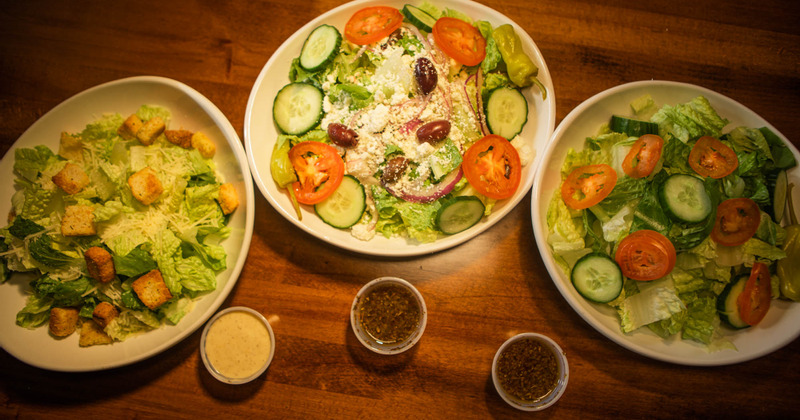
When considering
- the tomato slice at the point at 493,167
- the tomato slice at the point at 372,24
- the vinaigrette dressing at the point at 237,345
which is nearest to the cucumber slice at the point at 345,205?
the tomato slice at the point at 493,167

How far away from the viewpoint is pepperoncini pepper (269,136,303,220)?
2.73m

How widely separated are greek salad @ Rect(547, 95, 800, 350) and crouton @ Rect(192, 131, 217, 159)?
2.20 m

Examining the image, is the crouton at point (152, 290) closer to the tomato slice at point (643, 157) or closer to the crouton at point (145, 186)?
the crouton at point (145, 186)

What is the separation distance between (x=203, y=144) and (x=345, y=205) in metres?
1.02

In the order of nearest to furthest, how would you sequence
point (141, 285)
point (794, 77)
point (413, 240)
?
point (141, 285), point (413, 240), point (794, 77)

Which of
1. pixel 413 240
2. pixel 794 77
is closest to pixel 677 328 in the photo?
pixel 413 240

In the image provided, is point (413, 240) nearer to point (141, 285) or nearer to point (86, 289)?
point (141, 285)

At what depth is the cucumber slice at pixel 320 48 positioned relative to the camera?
2832 millimetres

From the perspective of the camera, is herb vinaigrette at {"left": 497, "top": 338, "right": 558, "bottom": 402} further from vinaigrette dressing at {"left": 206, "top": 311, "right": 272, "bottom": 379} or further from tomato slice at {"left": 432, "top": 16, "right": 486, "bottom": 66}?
tomato slice at {"left": 432, "top": 16, "right": 486, "bottom": 66}

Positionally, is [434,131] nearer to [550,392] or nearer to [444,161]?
[444,161]

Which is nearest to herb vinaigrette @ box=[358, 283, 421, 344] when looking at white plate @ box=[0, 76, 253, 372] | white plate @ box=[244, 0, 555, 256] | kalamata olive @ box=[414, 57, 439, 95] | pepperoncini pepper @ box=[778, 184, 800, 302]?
white plate @ box=[244, 0, 555, 256]

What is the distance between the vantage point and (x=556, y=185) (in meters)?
2.85

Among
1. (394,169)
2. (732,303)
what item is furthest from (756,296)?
(394,169)

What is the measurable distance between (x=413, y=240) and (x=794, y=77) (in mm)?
2969
